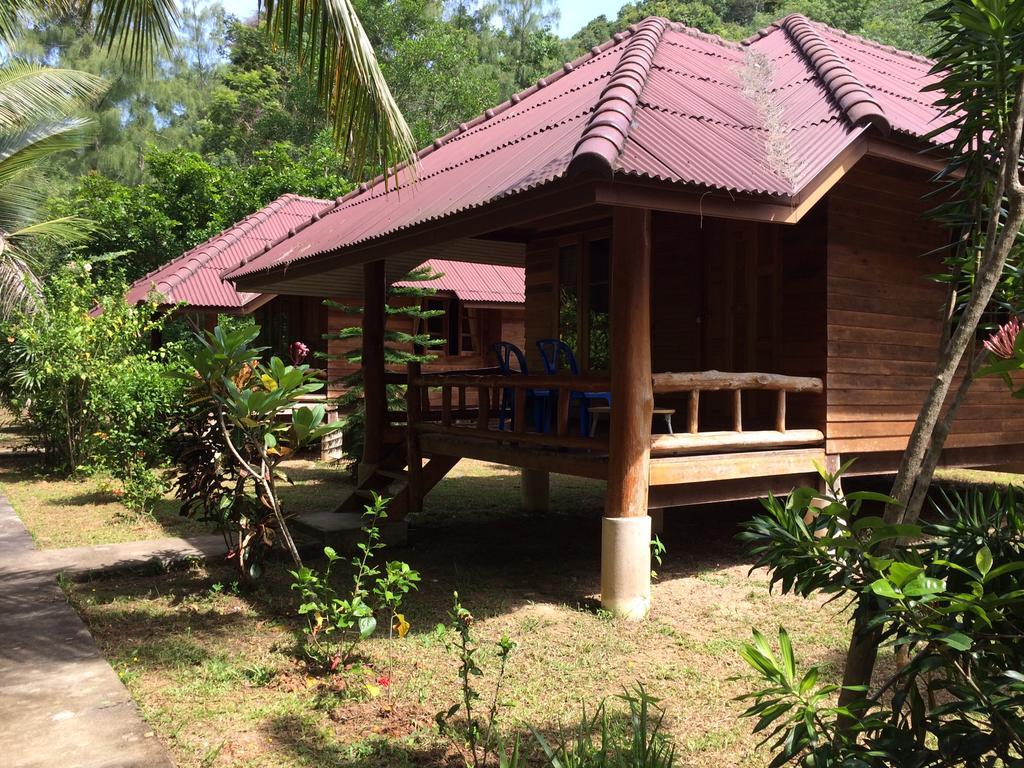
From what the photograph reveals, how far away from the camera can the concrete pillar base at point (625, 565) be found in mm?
6109

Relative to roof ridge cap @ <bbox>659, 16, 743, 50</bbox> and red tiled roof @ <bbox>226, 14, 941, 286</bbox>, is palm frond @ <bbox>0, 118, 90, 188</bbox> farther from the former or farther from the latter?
roof ridge cap @ <bbox>659, 16, 743, 50</bbox>

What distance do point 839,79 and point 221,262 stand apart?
1615 centimetres

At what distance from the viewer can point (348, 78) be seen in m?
6.46

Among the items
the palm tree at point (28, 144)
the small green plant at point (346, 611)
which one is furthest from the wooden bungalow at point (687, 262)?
the palm tree at point (28, 144)

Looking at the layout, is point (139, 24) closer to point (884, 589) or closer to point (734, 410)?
point (734, 410)

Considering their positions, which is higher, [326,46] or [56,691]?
[326,46]

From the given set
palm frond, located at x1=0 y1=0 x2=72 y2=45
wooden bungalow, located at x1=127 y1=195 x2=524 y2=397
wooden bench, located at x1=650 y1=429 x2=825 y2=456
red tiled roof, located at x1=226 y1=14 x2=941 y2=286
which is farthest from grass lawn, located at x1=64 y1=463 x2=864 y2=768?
wooden bungalow, located at x1=127 y1=195 x2=524 y2=397

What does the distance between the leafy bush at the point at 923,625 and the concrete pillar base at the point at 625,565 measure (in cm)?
351

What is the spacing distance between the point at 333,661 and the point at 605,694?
5.24ft

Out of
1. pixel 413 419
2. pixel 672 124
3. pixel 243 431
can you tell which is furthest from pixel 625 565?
pixel 413 419

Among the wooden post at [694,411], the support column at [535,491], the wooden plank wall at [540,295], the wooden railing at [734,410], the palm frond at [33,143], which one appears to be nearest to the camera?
the wooden railing at [734,410]

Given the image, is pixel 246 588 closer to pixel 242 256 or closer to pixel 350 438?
pixel 350 438

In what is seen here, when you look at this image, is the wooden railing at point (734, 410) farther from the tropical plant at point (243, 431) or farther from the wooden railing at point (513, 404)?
the tropical plant at point (243, 431)

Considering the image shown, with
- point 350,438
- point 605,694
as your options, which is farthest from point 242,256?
point 605,694
